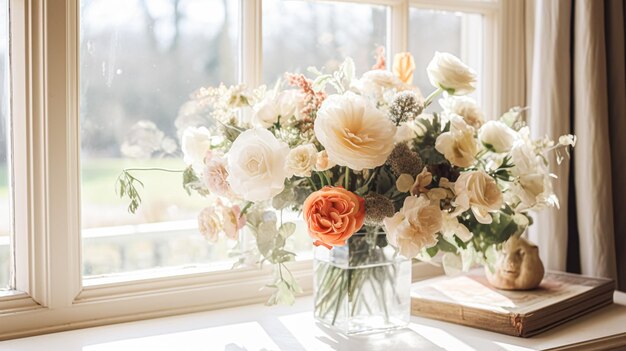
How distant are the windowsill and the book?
20 mm

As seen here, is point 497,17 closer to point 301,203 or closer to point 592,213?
point 592,213

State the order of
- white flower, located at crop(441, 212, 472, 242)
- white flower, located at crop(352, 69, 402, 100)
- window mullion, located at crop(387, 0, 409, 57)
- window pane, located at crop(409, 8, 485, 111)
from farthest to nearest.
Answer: window pane, located at crop(409, 8, 485, 111) → window mullion, located at crop(387, 0, 409, 57) → white flower, located at crop(352, 69, 402, 100) → white flower, located at crop(441, 212, 472, 242)

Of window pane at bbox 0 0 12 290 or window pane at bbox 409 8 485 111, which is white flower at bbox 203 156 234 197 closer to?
window pane at bbox 0 0 12 290

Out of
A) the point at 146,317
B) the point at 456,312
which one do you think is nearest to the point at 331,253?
the point at 456,312

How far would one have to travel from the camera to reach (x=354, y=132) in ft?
3.94

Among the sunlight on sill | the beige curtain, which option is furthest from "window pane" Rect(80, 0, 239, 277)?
the beige curtain

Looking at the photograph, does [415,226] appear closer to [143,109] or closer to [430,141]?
[430,141]

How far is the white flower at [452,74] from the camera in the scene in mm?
1350

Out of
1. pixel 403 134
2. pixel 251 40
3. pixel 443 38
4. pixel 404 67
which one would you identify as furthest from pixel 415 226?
pixel 443 38

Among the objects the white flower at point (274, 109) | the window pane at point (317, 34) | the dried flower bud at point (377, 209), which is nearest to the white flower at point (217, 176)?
the white flower at point (274, 109)

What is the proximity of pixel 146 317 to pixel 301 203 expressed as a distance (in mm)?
449

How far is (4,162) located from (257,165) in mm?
570

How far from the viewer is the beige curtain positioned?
5.84ft

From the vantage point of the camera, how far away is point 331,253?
4.64 feet
